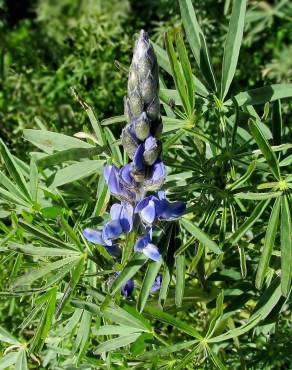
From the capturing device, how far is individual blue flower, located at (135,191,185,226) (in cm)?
117

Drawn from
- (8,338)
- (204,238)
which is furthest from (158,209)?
(8,338)

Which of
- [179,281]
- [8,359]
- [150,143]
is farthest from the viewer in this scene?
[8,359]

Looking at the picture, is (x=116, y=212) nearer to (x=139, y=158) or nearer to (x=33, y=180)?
(x=139, y=158)

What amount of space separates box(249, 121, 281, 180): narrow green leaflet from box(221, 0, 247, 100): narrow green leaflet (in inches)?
8.3

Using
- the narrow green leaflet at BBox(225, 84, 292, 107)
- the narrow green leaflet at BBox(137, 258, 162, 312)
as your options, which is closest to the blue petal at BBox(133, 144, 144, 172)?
the narrow green leaflet at BBox(137, 258, 162, 312)

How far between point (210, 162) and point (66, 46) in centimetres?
125

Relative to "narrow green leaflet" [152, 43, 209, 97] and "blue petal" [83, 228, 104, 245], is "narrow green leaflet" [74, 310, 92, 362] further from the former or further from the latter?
"narrow green leaflet" [152, 43, 209, 97]

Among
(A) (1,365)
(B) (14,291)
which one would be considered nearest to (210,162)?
(B) (14,291)

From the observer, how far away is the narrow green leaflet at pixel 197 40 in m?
1.36

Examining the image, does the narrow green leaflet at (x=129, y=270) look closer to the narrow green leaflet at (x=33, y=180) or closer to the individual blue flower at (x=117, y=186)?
the individual blue flower at (x=117, y=186)

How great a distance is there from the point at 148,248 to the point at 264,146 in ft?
0.94

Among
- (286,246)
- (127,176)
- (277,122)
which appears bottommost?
(286,246)

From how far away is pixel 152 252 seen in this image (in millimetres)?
1238

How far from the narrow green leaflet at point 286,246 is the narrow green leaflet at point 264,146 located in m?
0.06
